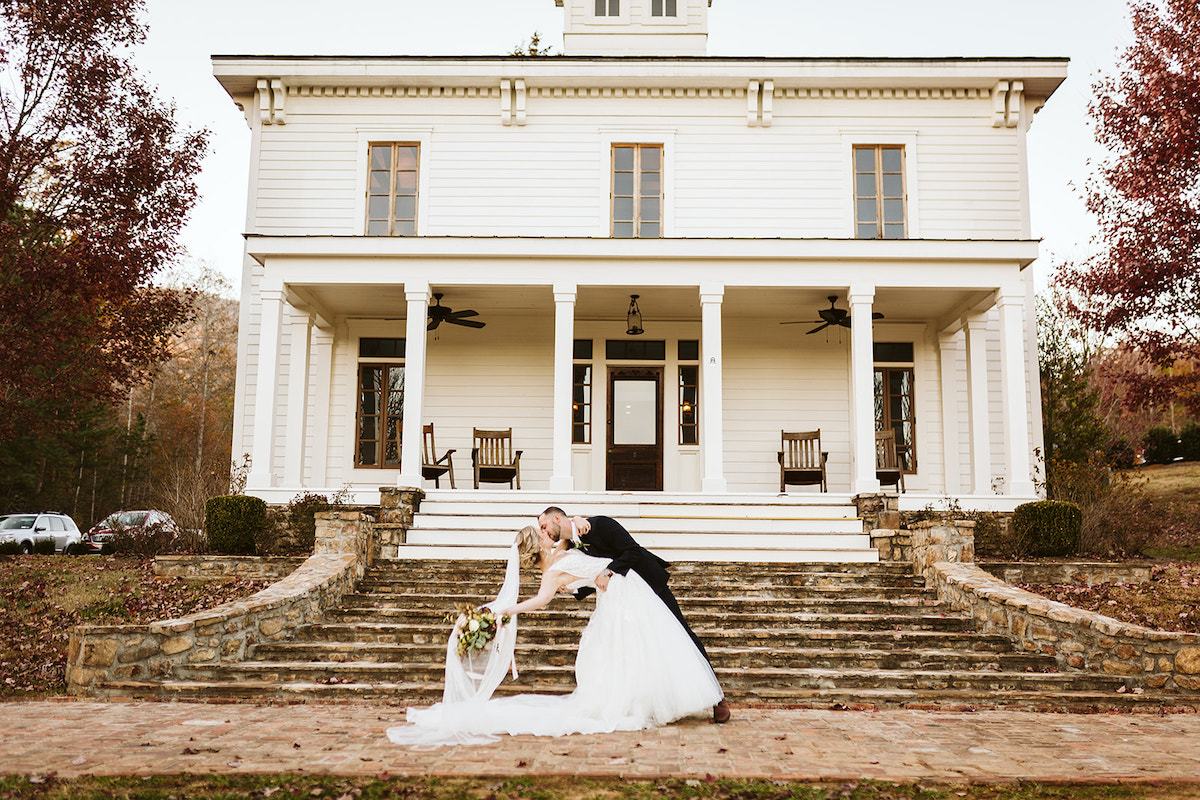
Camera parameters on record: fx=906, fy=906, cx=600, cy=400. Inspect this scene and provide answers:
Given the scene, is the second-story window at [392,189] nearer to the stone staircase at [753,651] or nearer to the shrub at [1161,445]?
the stone staircase at [753,651]

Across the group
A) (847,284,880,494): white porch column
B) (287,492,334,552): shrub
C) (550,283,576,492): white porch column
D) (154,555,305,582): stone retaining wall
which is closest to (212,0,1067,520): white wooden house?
(550,283,576,492): white porch column

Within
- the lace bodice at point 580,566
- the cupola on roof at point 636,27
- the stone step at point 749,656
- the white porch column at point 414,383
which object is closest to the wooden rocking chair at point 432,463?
the white porch column at point 414,383

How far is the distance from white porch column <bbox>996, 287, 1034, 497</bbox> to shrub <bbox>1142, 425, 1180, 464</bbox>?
18.7 metres

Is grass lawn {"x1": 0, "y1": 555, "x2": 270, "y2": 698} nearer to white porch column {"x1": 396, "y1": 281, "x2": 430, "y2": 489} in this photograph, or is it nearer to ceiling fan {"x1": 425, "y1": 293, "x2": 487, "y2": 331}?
white porch column {"x1": 396, "y1": 281, "x2": 430, "y2": 489}

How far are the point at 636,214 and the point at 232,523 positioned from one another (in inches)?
317

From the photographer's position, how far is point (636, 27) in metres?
17.6

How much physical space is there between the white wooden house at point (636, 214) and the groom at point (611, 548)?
28.2 ft

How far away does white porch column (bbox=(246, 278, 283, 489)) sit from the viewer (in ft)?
41.5

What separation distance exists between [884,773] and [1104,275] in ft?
39.0

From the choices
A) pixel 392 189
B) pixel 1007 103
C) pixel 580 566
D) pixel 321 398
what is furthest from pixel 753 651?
pixel 1007 103

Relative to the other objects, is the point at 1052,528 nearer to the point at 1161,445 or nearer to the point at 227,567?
the point at 227,567

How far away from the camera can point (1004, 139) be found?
15.2m

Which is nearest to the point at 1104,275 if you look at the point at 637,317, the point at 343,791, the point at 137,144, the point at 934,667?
the point at 637,317

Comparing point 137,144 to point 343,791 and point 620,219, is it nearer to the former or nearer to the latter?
point 620,219
